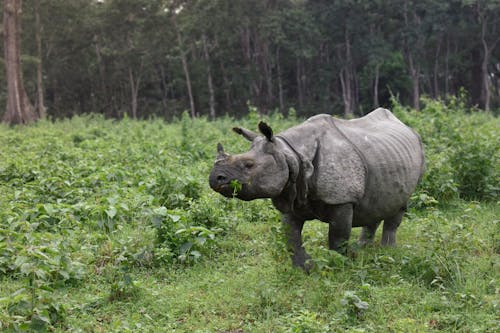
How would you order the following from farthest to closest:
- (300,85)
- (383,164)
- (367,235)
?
(300,85), (367,235), (383,164)

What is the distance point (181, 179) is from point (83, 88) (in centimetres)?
4297

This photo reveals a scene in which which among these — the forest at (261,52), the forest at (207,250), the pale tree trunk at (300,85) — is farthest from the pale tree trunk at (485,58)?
the forest at (207,250)

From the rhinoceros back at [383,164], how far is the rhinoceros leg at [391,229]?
294mm

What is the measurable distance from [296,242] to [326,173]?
760mm

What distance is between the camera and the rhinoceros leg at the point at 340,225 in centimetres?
519

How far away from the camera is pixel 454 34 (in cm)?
3941

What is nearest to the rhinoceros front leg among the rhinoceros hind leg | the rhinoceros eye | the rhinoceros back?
the rhinoceros back

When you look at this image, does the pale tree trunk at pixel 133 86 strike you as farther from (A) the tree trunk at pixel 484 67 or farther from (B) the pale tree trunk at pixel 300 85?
(A) the tree trunk at pixel 484 67

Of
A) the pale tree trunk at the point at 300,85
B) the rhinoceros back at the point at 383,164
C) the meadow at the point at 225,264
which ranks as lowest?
the meadow at the point at 225,264

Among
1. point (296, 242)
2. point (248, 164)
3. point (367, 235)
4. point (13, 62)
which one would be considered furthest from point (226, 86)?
point (248, 164)

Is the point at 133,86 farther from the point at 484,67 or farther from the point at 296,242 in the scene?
the point at 296,242

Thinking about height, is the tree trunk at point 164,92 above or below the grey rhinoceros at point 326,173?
above

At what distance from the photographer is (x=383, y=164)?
216 inches

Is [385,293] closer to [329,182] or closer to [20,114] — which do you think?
[329,182]
